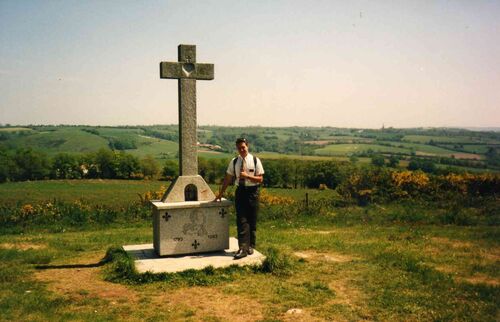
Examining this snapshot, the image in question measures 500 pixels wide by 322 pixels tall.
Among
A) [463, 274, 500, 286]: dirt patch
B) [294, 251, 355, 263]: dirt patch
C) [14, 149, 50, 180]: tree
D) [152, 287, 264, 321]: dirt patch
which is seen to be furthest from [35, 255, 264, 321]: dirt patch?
[14, 149, 50, 180]: tree

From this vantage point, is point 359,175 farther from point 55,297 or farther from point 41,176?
point 41,176

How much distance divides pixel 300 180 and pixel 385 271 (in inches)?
1494

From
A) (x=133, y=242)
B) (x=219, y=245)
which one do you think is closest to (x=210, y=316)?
(x=219, y=245)

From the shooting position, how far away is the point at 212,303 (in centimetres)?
548

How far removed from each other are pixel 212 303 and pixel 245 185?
2477mm

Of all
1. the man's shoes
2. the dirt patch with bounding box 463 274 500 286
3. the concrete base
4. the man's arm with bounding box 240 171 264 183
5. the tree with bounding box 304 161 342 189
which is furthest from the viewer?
the tree with bounding box 304 161 342 189

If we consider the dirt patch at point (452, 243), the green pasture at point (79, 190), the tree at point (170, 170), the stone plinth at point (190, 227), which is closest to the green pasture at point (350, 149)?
the tree at point (170, 170)

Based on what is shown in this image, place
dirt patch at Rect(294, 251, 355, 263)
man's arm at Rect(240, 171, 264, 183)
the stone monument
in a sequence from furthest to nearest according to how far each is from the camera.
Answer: dirt patch at Rect(294, 251, 355, 263) < the stone monument < man's arm at Rect(240, 171, 264, 183)

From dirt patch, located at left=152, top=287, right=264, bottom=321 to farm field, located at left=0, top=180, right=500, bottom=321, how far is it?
1 cm

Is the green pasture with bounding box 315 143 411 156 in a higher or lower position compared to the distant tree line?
higher

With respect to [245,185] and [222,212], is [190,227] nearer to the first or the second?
[222,212]

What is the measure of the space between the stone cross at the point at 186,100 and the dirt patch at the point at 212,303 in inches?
103

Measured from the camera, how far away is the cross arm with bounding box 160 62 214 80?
25.3 ft

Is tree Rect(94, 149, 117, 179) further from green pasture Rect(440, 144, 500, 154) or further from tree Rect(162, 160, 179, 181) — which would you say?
green pasture Rect(440, 144, 500, 154)
